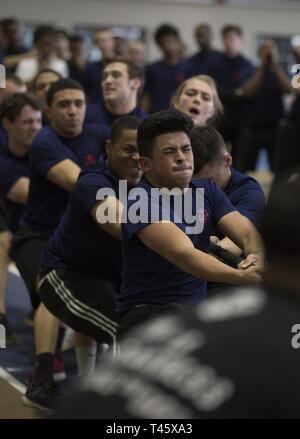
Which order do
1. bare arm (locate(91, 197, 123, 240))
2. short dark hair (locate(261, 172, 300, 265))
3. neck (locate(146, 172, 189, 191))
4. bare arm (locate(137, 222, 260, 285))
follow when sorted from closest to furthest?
Result: short dark hair (locate(261, 172, 300, 265))
bare arm (locate(137, 222, 260, 285))
neck (locate(146, 172, 189, 191))
bare arm (locate(91, 197, 123, 240))

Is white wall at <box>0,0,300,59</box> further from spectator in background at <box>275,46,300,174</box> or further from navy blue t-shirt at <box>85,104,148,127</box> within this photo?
navy blue t-shirt at <box>85,104,148,127</box>

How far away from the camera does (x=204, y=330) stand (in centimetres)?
192

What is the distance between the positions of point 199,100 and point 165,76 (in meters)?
5.12

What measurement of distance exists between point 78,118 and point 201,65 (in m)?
5.68

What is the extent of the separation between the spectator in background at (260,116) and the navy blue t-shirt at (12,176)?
472 centimetres

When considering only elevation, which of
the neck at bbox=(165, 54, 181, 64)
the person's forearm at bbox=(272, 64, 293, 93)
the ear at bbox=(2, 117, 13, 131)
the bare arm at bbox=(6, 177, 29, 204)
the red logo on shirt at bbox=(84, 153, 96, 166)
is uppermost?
the neck at bbox=(165, 54, 181, 64)

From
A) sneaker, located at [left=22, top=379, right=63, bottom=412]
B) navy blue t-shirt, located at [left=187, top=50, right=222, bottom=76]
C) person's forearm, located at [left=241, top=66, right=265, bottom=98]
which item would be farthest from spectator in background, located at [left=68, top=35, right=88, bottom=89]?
sneaker, located at [left=22, top=379, right=63, bottom=412]

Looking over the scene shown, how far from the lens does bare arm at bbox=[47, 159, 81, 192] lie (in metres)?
5.58

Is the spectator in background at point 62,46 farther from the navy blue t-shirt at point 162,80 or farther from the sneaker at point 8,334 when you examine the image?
the sneaker at point 8,334

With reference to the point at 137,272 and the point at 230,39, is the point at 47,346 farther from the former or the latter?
the point at 230,39

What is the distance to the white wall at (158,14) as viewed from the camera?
1800 centimetres

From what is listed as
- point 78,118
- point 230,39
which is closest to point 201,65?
point 230,39

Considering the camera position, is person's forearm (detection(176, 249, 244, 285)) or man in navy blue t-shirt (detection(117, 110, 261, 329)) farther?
man in navy blue t-shirt (detection(117, 110, 261, 329))

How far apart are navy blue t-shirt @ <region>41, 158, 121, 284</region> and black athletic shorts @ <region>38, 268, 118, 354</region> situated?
47 mm
